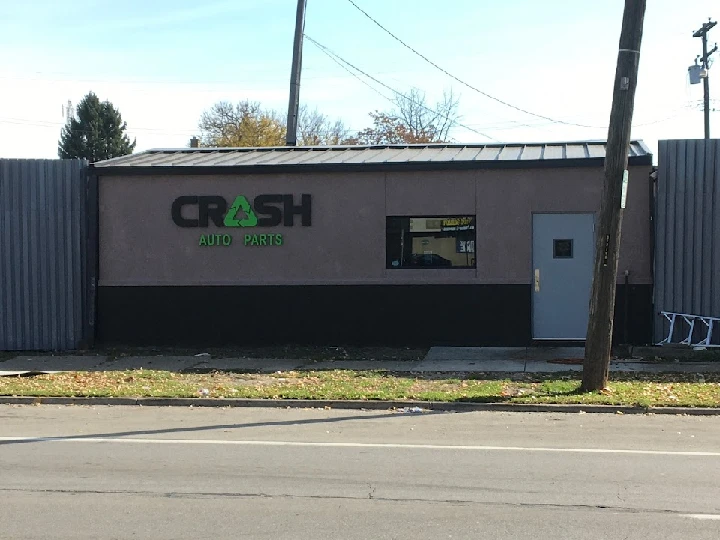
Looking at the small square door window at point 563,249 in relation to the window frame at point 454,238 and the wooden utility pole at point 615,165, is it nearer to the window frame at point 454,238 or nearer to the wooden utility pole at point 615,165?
the window frame at point 454,238

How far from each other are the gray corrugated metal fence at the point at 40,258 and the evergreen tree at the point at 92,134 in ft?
194

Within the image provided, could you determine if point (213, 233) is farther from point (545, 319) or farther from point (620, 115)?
point (620, 115)

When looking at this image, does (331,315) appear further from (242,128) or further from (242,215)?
(242,128)

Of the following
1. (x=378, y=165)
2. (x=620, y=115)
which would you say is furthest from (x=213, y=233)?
(x=620, y=115)

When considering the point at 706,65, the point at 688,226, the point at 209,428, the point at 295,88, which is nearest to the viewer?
the point at 209,428

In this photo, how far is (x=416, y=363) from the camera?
14.4m

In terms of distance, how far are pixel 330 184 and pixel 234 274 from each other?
104 inches

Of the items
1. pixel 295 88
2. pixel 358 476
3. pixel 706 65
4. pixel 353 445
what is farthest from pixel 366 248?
pixel 706 65

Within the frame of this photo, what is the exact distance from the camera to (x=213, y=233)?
1669 cm

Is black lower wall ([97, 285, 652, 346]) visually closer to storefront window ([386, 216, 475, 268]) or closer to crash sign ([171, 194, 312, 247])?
storefront window ([386, 216, 475, 268])

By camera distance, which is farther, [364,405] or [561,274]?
[561,274]

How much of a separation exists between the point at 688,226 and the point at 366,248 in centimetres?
599

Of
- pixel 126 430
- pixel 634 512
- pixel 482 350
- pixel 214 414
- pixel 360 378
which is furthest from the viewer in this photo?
pixel 482 350

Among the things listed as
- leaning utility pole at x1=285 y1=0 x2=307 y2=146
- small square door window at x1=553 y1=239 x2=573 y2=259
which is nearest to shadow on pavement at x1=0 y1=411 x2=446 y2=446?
small square door window at x1=553 y1=239 x2=573 y2=259
